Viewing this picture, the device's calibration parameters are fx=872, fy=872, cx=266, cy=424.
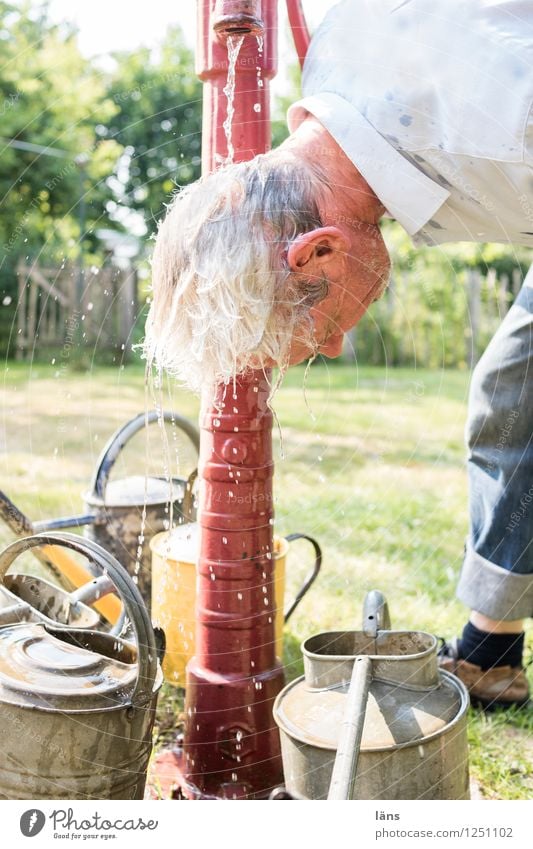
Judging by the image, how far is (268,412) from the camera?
1.39m

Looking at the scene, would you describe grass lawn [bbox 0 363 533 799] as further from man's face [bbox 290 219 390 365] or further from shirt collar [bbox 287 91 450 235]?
shirt collar [bbox 287 91 450 235]

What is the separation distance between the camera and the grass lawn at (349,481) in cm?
199

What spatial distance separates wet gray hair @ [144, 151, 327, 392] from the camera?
1105mm

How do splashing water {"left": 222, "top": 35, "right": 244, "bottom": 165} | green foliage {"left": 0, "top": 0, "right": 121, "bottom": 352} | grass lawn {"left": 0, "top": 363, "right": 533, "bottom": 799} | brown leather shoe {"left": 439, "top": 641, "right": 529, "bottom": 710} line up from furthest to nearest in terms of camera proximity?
green foliage {"left": 0, "top": 0, "right": 121, "bottom": 352}, grass lawn {"left": 0, "top": 363, "right": 533, "bottom": 799}, brown leather shoe {"left": 439, "top": 641, "right": 529, "bottom": 710}, splashing water {"left": 222, "top": 35, "right": 244, "bottom": 165}

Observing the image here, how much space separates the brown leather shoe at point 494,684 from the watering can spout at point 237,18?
48.3 inches

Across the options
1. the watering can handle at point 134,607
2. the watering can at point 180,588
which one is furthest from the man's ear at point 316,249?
the watering can at point 180,588

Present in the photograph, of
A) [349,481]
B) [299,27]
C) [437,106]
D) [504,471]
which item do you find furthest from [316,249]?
[349,481]

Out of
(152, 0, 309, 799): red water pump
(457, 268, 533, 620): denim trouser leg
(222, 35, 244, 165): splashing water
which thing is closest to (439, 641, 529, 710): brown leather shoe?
(457, 268, 533, 620): denim trouser leg

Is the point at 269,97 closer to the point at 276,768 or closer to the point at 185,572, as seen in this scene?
the point at 185,572

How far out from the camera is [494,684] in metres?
1.74

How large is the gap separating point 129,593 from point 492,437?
861 mm

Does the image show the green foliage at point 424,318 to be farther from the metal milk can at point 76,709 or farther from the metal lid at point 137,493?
the metal milk can at point 76,709

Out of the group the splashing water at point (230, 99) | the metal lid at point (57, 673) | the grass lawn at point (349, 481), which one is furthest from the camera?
the grass lawn at point (349, 481)

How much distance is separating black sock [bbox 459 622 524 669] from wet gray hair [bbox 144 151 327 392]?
0.86m
